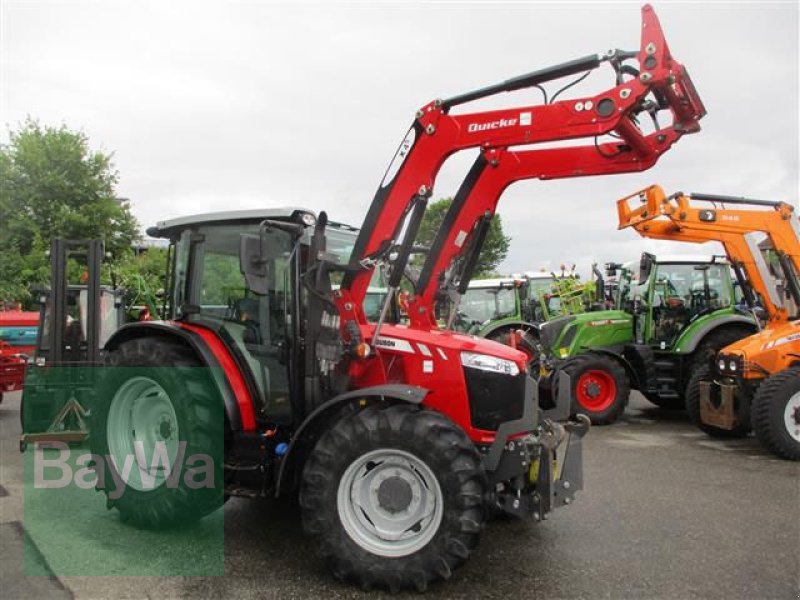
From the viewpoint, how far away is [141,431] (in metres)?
4.95

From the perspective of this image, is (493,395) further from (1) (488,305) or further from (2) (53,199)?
(2) (53,199)

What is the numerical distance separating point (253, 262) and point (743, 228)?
6838 millimetres

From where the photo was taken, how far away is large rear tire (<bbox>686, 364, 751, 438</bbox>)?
25.6 ft

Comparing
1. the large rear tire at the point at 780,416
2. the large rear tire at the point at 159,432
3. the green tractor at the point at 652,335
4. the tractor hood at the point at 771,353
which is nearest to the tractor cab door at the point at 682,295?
the green tractor at the point at 652,335

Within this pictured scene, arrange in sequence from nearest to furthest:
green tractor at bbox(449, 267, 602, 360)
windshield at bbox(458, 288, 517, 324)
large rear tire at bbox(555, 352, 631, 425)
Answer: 1. large rear tire at bbox(555, 352, 631, 425)
2. green tractor at bbox(449, 267, 602, 360)
3. windshield at bbox(458, 288, 517, 324)

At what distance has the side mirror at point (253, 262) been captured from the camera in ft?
12.8

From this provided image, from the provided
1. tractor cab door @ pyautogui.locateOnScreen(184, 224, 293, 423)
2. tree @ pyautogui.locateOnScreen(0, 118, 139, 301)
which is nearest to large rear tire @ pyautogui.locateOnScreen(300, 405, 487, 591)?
tractor cab door @ pyautogui.locateOnScreen(184, 224, 293, 423)

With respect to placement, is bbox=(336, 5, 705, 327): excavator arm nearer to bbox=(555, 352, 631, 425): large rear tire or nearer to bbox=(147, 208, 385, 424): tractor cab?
bbox=(147, 208, 385, 424): tractor cab

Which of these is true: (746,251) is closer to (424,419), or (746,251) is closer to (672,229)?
(672,229)

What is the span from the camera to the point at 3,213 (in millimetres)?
22547

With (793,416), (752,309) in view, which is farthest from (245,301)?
(752,309)

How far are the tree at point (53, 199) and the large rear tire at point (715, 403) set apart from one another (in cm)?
1949

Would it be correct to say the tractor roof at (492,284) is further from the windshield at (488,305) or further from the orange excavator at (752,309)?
the orange excavator at (752,309)

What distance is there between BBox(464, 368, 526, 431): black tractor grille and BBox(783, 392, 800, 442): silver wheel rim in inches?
182
